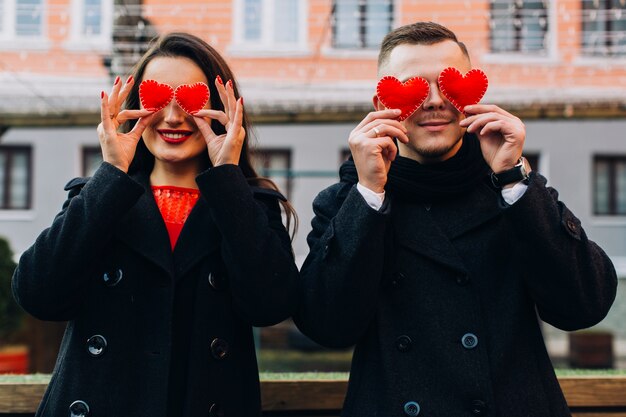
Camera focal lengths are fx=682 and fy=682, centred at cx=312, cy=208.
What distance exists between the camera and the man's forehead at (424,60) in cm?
195

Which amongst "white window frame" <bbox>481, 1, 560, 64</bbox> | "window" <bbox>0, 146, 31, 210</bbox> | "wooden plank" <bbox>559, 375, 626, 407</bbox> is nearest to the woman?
"wooden plank" <bbox>559, 375, 626, 407</bbox>

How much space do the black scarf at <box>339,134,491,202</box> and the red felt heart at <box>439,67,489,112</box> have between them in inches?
6.5

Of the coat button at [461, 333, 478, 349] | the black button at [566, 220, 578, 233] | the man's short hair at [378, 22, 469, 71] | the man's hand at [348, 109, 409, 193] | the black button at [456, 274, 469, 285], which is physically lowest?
the coat button at [461, 333, 478, 349]

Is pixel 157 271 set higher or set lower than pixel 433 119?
lower

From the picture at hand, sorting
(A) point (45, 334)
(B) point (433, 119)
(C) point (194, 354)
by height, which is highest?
(B) point (433, 119)

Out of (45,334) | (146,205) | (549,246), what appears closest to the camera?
(549,246)

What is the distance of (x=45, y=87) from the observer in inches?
439

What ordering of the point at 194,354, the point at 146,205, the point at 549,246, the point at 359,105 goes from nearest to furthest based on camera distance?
the point at 549,246, the point at 194,354, the point at 146,205, the point at 359,105

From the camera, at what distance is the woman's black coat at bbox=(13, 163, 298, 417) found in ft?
6.15

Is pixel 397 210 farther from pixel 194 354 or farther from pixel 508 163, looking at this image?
pixel 194 354

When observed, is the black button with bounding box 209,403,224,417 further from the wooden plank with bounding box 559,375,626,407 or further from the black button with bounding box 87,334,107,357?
the wooden plank with bounding box 559,375,626,407

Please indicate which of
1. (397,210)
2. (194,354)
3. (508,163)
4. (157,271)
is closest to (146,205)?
(157,271)

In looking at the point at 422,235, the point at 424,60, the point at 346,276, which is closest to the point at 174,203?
the point at 346,276

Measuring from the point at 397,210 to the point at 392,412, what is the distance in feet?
1.89
